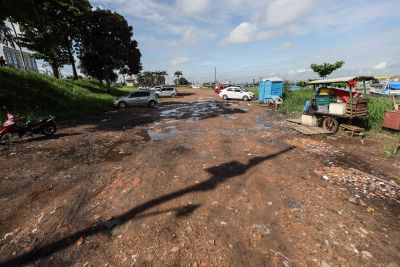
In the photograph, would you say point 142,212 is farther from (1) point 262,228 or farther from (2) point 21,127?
(2) point 21,127

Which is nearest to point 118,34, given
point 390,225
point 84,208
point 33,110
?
point 33,110

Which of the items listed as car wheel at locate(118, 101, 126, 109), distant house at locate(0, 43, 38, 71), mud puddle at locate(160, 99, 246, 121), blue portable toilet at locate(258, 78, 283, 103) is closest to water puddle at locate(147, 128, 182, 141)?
mud puddle at locate(160, 99, 246, 121)

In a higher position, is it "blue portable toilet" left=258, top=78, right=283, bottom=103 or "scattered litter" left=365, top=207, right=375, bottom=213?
"blue portable toilet" left=258, top=78, right=283, bottom=103

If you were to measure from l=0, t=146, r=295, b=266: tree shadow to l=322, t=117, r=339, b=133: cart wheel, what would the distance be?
5.96 metres

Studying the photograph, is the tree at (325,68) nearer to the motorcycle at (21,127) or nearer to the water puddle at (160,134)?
the water puddle at (160,134)

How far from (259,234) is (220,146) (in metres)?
4.97

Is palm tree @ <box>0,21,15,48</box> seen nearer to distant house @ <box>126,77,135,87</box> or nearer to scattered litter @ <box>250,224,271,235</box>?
scattered litter @ <box>250,224,271,235</box>

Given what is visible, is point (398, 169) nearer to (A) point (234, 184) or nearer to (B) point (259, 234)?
(A) point (234, 184)

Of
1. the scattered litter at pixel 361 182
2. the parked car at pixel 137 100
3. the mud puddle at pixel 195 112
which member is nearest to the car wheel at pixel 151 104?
the parked car at pixel 137 100

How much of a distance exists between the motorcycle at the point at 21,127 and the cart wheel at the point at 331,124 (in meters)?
12.5

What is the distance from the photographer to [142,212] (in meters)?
4.43

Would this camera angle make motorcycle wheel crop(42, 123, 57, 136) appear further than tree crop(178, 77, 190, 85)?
No

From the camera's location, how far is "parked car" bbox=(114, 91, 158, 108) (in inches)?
838

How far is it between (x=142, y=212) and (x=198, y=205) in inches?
42.4
